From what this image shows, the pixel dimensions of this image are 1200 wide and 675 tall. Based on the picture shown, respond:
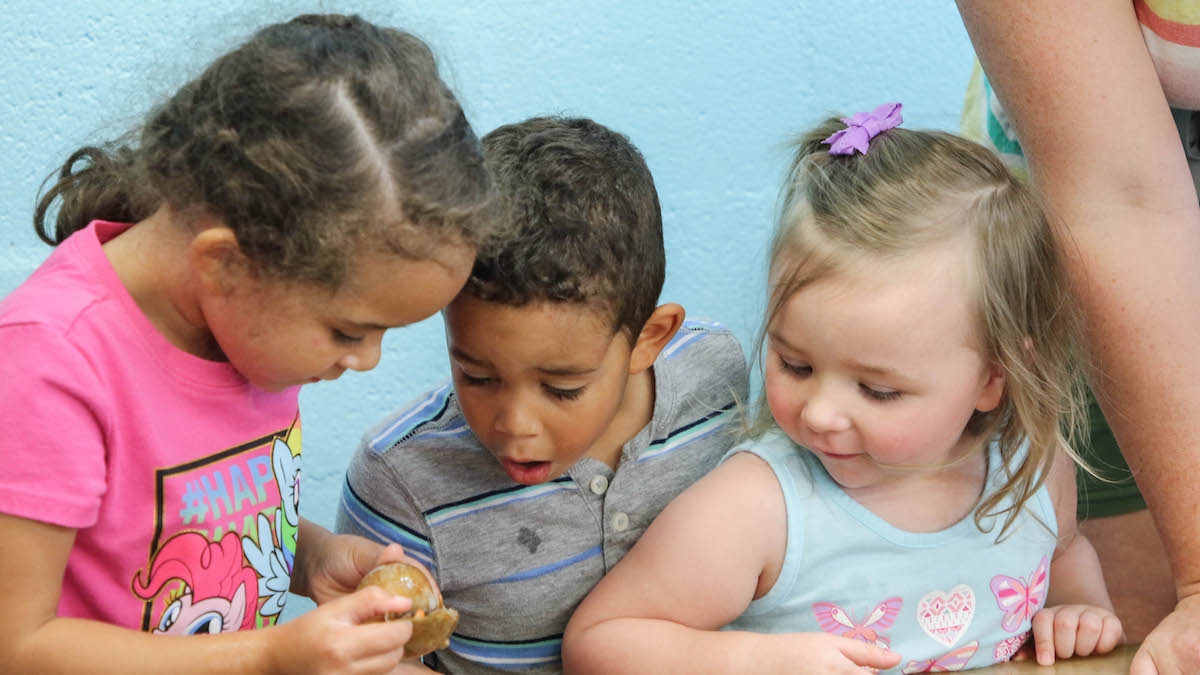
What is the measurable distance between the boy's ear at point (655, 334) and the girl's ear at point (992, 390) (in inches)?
12.0

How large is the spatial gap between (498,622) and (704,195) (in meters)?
0.80

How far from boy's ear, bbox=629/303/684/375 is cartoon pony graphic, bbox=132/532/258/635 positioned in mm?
417

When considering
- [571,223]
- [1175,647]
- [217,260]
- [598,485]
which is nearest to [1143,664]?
[1175,647]

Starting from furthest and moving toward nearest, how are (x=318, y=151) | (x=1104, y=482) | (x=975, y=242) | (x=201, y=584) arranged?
(x=1104, y=482) → (x=975, y=242) → (x=201, y=584) → (x=318, y=151)

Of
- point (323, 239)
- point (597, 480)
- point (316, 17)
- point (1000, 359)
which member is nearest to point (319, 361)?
point (323, 239)

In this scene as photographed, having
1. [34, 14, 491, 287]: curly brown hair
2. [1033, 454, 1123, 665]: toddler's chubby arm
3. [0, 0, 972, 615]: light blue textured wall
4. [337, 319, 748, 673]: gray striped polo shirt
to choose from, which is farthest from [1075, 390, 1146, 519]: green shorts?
[34, 14, 491, 287]: curly brown hair

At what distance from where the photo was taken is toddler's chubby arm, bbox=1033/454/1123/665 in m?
1.29

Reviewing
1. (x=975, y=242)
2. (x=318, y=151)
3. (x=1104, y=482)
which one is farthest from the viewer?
(x=1104, y=482)

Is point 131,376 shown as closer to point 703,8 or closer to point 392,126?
point 392,126

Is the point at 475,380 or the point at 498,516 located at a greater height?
the point at 475,380

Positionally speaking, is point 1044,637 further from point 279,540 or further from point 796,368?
point 279,540

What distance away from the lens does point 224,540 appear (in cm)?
108

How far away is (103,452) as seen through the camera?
95cm

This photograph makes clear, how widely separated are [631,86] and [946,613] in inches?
34.6
